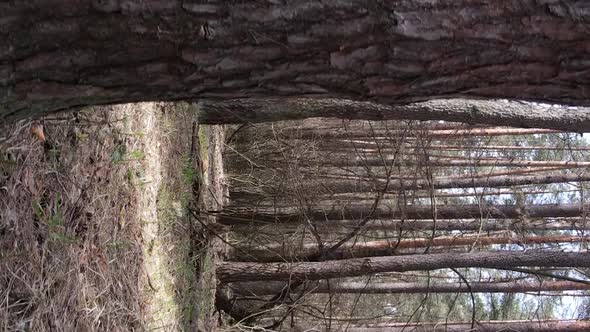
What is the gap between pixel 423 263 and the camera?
4867 millimetres

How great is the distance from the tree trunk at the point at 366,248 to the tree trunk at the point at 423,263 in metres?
0.17

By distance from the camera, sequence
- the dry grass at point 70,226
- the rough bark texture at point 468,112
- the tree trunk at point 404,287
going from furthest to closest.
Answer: the tree trunk at point 404,287 < the rough bark texture at point 468,112 < the dry grass at point 70,226

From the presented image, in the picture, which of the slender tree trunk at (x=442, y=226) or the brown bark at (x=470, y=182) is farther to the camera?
the brown bark at (x=470, y=182)

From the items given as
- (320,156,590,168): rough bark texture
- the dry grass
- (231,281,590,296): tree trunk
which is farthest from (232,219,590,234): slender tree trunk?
the dry grass

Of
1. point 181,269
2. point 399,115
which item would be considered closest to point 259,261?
point 181,269

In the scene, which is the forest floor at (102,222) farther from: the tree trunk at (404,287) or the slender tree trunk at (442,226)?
the tree trunk at (404,287)

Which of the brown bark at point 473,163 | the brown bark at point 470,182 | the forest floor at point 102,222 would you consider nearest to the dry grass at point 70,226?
the forest floor at point 102,222

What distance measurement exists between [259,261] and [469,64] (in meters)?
4.77

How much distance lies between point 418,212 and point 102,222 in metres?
3.84

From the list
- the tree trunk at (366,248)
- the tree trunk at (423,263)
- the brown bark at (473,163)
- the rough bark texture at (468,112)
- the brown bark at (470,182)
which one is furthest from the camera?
the brown bark at (473,163)

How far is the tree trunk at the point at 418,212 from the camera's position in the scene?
5.91 metres

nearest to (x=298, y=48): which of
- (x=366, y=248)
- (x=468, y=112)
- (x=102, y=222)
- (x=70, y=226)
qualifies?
(x=70, y=226)

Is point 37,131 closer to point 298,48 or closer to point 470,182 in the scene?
point 298,48

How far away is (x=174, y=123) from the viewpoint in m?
4.78
